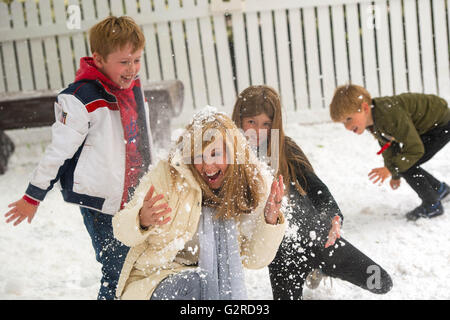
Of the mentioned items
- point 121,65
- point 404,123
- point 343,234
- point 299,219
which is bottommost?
point 343,234

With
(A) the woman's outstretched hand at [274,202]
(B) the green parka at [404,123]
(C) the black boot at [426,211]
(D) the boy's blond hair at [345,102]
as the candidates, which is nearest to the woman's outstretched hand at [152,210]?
(A) the woman's outstretched hand at [274,202]

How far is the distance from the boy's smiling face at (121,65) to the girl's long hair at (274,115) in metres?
0.17

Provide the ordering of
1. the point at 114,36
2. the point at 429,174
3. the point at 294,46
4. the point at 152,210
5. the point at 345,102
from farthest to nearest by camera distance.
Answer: the point at 294,46 < the point at 429,174 < the point at 345,102 < the point at 114,36 < the point at 152,210

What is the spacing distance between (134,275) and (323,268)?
338 millimetres

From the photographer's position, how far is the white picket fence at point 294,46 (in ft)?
4.33

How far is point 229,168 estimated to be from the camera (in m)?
0.74

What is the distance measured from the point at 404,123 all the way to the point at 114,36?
634mm

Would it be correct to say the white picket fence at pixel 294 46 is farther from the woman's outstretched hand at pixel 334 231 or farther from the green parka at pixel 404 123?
the woman's outstretched hand at pixel 334 231

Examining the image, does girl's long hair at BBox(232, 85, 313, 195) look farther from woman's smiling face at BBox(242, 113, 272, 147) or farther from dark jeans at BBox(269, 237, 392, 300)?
dark jeans at BBox(269, 237, 392, 300)

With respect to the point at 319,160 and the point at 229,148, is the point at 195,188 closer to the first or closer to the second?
the point at 229,148

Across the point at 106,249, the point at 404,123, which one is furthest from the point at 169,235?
the point at 404,123

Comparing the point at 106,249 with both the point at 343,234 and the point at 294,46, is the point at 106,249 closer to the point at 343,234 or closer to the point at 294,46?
the point at 343,234

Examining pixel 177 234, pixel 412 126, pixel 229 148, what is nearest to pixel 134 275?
pixel 177 234
